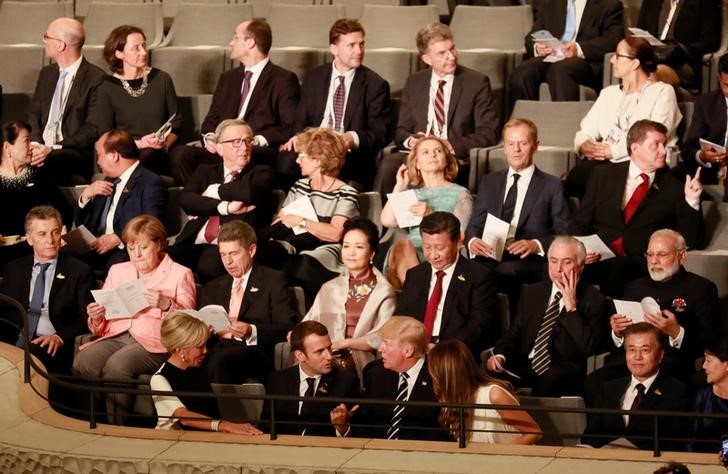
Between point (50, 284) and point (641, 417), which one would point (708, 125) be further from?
point (50, 284)

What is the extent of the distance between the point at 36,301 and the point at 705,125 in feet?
10.7

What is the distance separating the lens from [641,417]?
18.5ft

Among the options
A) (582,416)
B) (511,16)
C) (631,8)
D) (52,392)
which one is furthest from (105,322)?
(631,8)

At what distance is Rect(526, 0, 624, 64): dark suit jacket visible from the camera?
26.3 ft

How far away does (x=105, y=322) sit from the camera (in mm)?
6508

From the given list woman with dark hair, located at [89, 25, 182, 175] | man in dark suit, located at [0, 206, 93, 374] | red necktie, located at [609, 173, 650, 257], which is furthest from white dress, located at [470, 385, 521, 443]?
woman with dark hair, located at [89, 25, 182, 175]

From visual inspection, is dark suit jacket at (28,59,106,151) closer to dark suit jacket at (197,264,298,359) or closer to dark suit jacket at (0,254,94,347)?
dark suit jacket at (0,254,94,347)

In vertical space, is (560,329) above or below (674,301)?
below

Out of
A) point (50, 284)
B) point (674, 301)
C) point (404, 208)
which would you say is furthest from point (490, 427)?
point (50, 284)

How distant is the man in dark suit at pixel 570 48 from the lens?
7.95 m

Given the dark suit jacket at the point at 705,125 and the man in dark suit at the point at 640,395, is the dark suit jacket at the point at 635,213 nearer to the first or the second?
the dark suit jacket at the point at 705,125

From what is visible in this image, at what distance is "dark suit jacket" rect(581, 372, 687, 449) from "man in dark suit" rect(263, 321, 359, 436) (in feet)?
3.11

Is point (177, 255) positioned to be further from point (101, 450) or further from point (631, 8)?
point (631, 8)

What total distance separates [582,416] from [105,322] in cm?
214
